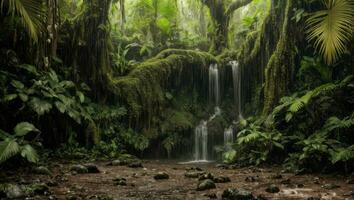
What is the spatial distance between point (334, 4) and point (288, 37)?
2.39 meters

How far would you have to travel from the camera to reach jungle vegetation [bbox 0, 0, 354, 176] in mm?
8055

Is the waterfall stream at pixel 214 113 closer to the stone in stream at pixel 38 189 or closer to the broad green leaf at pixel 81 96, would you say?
the broad green leaf at pixel 81 96

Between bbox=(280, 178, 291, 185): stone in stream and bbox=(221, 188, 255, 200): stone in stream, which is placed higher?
bbox=(221, 188, 255, 200): stone in stream

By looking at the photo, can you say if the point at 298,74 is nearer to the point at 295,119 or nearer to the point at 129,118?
the point at 295,119

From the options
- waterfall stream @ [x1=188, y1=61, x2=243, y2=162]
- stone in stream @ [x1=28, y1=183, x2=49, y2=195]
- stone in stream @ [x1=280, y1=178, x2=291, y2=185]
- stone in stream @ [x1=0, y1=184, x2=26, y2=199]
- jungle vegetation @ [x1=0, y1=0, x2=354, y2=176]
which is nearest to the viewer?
stone in stream @ [x1=0, y1=184, x2=26, y2=199]

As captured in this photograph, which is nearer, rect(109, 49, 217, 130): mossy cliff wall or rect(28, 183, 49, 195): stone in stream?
rect(28, 183, 49, 195): stone in stream

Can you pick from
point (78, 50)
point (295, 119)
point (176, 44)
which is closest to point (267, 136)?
point (295, 119)

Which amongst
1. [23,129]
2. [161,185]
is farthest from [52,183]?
[161,185]

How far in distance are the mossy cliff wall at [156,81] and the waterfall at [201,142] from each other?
161 cm

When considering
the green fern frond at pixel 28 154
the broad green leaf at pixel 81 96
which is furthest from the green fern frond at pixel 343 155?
the broad green leaf at pixel 81 96

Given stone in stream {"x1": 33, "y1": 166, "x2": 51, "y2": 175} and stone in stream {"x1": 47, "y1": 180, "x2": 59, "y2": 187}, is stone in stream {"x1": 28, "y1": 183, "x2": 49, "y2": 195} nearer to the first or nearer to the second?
stone in stream {"x1": 47, "y1": 180, "x2": 59, "y2": 187}

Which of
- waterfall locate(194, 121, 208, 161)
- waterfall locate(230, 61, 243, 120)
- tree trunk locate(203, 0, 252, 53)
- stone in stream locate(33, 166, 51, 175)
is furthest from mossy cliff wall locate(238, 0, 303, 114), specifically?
stone in stream locate(33, 166, 51, 175)

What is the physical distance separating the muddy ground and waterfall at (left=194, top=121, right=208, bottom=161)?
504 centimetres

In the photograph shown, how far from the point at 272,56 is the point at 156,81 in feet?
15.0
